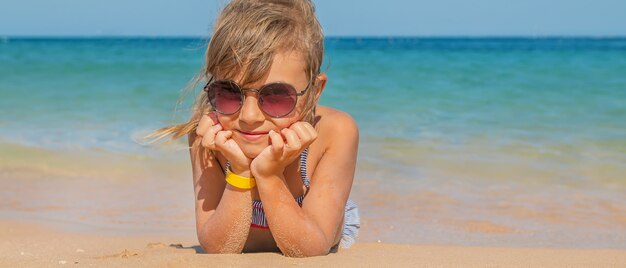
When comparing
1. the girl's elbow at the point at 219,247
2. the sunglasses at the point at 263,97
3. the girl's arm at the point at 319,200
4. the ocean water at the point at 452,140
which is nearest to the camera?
the sunglasses at the point at 263,97

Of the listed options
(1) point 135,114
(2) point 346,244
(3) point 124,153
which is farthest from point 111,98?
→ (2) point 346,244

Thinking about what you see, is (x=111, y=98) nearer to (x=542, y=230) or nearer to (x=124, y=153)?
(x=124, y=153)

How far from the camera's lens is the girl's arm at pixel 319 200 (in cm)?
257

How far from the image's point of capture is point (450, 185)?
17.1 ft

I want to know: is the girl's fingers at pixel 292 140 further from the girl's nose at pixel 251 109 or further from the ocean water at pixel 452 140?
the ocean water at pixel 452 140

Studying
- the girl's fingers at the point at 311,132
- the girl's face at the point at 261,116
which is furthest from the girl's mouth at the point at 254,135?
the girl's fingers at the point at 311,132

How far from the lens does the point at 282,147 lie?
7.98ft

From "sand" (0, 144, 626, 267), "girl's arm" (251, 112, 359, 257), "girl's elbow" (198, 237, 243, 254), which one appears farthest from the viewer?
"sand" (0, 144, 626, 267)

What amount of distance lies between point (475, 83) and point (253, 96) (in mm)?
12051

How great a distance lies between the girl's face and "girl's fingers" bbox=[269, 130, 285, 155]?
0.04 metres

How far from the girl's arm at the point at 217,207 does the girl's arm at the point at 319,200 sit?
0.33 feet

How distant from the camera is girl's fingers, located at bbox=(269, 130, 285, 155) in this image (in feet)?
7.95

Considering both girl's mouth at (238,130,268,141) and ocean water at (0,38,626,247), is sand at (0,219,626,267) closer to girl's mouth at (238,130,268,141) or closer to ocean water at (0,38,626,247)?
girl's mouth at (238,130,268,141)

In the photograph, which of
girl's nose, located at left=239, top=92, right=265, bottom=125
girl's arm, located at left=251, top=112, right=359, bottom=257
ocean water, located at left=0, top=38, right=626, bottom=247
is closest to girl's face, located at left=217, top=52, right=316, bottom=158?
girl's nose, located at left=239, top=92, right=265, bottom=125
